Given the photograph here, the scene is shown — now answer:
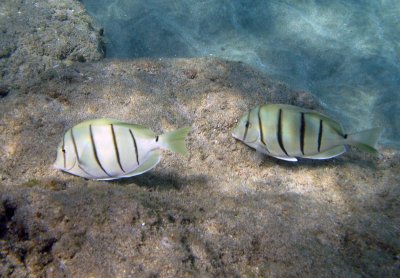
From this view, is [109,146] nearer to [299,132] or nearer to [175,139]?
[175,139]

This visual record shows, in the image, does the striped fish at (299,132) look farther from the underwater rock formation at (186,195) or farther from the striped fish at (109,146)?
the striped fish at (109,146)

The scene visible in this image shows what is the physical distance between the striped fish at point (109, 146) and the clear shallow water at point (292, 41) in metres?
5.22

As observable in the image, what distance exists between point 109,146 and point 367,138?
2.18 meters

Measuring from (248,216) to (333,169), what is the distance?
1419 mm

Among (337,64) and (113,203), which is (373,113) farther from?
(113,203)

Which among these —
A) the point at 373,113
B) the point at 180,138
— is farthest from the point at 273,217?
the point at 373,113

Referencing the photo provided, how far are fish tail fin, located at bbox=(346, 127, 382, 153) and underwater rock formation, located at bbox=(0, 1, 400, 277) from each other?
610 mm

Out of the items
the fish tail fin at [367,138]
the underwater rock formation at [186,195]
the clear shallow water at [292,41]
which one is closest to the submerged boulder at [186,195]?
the underwater rock formation at [186,195]

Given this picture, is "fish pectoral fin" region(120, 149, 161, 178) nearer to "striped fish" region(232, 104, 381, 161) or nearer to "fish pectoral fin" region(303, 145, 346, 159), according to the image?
"striped fish" region(232, 104, 381, 161)

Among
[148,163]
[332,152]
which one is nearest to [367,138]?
[332,152]

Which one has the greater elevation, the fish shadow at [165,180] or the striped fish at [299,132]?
the striped fish at [299,132]

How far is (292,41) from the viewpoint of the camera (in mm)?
7840

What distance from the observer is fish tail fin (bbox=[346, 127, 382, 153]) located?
109 inches

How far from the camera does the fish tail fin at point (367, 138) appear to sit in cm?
276
